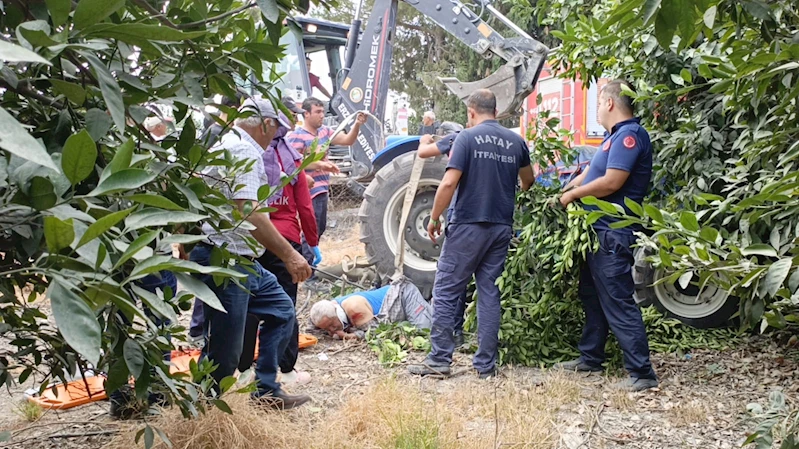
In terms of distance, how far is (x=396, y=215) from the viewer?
662 cm

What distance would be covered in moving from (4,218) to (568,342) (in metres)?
4.26

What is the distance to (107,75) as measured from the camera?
1036mm

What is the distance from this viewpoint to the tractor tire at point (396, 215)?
21.2ft

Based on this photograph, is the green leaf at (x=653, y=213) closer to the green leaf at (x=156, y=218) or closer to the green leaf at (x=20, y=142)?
the green leaf at (x=156, y=218)

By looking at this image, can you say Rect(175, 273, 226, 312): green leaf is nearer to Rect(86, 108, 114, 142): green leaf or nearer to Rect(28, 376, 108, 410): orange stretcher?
Rect(86, 108, 114, 142): green leaf

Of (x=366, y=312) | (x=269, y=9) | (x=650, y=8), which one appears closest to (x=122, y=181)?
(x=269, y=9)

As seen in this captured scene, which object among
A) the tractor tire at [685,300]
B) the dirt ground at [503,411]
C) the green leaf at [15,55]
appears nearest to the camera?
the green leaf at [15,55]

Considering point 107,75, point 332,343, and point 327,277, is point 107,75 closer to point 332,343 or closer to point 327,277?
point 332,343

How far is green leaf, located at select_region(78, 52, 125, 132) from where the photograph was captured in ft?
3.25

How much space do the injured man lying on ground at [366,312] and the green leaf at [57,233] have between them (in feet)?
15.0

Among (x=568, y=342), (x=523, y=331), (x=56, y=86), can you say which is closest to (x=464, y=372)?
(x=523, y=331)

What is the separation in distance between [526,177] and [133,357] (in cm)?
361

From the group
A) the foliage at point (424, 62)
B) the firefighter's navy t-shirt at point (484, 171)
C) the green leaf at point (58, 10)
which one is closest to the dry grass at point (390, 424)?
the firefighter's navy t-shirt at point (484, 171)

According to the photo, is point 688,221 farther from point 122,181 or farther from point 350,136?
point 350,136
